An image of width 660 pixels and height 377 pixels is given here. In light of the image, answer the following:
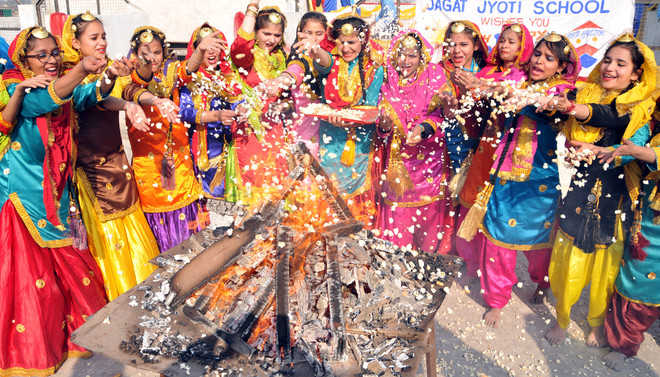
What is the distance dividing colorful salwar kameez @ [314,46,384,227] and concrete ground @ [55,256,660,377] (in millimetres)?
1466

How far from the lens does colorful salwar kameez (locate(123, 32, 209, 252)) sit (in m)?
3.67

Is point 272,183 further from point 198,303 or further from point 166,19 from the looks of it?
point 166,19

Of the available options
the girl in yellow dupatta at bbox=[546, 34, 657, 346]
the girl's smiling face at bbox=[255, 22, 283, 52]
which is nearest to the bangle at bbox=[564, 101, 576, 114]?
the girl in yellow dupatta at bbox=[546, 34, 657, 346]

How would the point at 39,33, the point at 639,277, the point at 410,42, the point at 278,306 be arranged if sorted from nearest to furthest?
the point at 278,306
the point at 39,33
the point at 639,277
the point at 410,42

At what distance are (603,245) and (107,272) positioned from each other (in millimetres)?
4198

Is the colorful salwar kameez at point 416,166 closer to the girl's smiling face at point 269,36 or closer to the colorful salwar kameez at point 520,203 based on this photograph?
the colorful salwar kameez at point 520,203

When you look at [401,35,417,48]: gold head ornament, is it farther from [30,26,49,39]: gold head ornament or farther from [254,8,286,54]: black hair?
[30,26,49,39]: gold head ornament

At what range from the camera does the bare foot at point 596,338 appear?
3.38 meters

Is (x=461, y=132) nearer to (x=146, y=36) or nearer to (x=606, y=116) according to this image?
(x=606, y=116)

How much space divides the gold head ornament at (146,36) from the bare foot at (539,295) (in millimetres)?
4437

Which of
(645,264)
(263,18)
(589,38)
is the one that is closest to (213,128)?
(263,18)

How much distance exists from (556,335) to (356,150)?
8.22 feet

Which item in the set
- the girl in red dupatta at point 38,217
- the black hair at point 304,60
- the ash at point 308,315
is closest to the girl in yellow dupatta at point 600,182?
the ash at point 308,315

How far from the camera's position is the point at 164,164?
376cm
